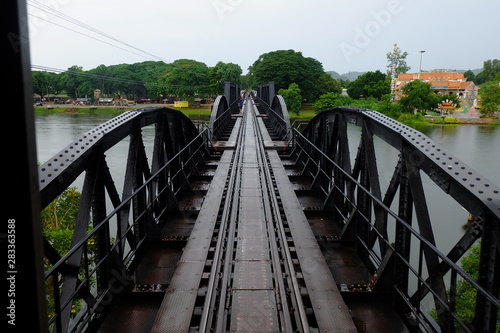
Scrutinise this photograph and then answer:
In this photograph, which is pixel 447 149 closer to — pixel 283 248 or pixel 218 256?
pixel 283 248

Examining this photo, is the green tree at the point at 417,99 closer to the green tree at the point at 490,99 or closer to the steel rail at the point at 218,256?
the green tree at the point at 490,99

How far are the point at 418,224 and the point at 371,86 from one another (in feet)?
278

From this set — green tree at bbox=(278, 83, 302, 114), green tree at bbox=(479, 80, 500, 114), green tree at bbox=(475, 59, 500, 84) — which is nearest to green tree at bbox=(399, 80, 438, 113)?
green tree at bbox=(479, 80, 500, 114)

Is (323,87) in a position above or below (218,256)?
above

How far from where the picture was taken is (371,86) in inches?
3282

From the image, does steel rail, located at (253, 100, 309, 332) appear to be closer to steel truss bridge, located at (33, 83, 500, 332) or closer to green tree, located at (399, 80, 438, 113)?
steel truss bridge, located at (33, 83, 500, 332)

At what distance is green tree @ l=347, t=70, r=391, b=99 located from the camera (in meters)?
80.2

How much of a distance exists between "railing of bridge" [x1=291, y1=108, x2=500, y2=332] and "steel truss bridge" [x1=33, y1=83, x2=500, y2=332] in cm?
2

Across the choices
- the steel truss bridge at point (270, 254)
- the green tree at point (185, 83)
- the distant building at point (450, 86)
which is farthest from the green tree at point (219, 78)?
the steel truss bridge at point (270, 254)

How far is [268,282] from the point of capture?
15.8 feet

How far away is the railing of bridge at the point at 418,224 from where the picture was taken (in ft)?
10.3

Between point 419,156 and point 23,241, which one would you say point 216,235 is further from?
point 23,241

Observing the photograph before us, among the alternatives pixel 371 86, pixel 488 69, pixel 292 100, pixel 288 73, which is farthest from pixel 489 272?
pixel 488 69

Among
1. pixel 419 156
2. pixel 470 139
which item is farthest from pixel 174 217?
pixel 470 139
